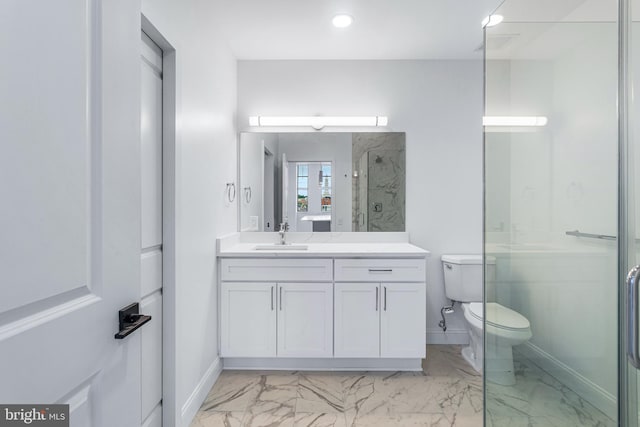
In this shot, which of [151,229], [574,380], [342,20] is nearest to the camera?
[574,380]

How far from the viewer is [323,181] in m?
2.95

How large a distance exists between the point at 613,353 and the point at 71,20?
171 centimetres

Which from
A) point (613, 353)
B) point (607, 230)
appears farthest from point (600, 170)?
point (613, 353)

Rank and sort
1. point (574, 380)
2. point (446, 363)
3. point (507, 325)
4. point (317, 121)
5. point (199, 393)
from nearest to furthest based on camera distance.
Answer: point (574, 380)
point (507, 325)
point (199, 393)
point (446, 363)
point (317, 121)

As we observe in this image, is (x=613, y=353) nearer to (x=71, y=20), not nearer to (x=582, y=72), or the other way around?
(x=582, y=72)

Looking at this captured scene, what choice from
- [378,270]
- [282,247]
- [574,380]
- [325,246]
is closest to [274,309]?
[282,247]

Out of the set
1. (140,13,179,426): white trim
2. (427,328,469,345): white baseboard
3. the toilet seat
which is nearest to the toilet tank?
(427,328,469,345): white baseboard

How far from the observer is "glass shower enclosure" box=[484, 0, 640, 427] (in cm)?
103

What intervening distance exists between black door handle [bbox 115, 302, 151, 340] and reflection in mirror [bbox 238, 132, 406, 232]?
6.77 feet

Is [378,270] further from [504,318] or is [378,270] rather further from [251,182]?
[251,182]

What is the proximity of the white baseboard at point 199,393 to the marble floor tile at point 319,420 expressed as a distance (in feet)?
1.91

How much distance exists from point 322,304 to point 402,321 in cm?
58

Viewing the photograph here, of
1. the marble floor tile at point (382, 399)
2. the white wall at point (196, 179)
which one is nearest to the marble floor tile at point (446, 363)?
the marble floor tile at point (382, 399)

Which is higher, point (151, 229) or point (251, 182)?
point (251, 182)
